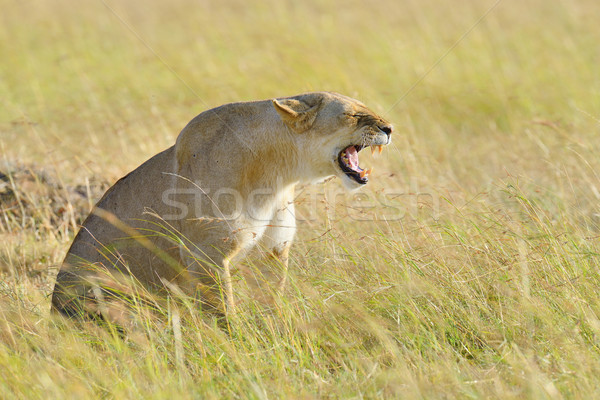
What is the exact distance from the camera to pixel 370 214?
517 centimetres

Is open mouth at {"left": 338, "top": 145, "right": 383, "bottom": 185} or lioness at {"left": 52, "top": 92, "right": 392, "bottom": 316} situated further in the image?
open mouth at {"left": 338, "top": 145, "right": 383, "bottom": 185}

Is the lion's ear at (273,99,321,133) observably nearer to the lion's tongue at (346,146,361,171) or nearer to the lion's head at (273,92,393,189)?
the lion's head at (273,92,393,189)

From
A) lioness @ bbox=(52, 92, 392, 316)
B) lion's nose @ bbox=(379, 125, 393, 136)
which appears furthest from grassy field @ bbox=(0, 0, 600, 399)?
lion's nose @ bbox=(379, 125, 393, 136)

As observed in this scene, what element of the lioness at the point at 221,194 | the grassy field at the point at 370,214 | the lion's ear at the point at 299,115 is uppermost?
the lion's ear at the point at 299,115

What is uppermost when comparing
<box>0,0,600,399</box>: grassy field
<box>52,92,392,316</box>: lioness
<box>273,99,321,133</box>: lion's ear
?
<box>273,99,321,133</box>: lion's ear

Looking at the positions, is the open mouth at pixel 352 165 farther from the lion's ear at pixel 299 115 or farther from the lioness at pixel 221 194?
the lion's ear at pixel 299 115

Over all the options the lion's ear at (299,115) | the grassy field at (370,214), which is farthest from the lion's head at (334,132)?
the grassy field at (370,214)

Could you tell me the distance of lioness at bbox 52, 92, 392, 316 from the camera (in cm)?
410

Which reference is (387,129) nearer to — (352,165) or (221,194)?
(352,165)

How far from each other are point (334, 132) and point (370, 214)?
113 cm

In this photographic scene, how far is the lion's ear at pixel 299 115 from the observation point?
414cm

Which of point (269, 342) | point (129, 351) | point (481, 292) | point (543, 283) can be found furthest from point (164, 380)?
point (543, 283)

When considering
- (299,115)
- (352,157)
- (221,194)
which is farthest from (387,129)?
(221,194)

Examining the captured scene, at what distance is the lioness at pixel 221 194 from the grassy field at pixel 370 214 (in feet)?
0.91
